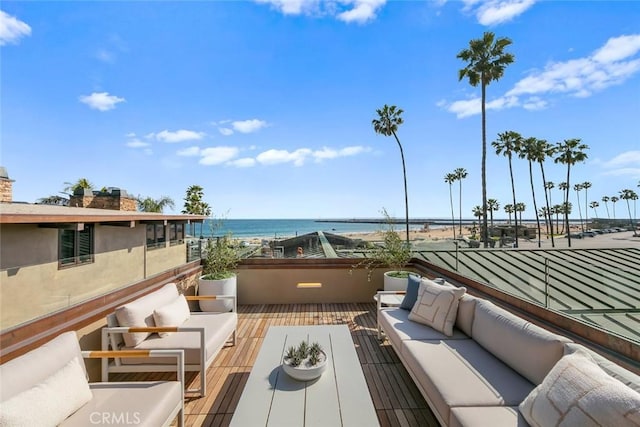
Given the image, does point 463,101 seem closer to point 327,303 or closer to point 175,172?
point 327,303

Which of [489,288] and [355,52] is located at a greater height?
[355,52]

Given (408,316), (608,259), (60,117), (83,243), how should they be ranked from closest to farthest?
(608,259), (408,316), (83,243), (60,117)

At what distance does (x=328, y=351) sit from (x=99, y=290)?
238 centimetres

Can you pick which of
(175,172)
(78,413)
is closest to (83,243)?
(78,413)

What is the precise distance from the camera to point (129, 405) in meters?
1.75

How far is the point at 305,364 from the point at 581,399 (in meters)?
1.53

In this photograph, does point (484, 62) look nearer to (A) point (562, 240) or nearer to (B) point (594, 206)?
(A) point (562, 240)

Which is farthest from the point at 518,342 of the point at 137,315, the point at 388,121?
the point at 388,121

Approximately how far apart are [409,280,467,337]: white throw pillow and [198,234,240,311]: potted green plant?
2847 mm

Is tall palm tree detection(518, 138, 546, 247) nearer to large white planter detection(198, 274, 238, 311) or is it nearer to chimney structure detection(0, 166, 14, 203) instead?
large white planter detection(198, 274, 238, 311)

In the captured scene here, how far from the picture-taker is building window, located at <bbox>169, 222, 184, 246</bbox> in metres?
4.85

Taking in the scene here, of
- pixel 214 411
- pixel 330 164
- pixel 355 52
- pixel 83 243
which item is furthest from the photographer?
pixel 330 164

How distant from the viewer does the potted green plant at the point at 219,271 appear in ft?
14.8

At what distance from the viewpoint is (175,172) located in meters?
25.6
